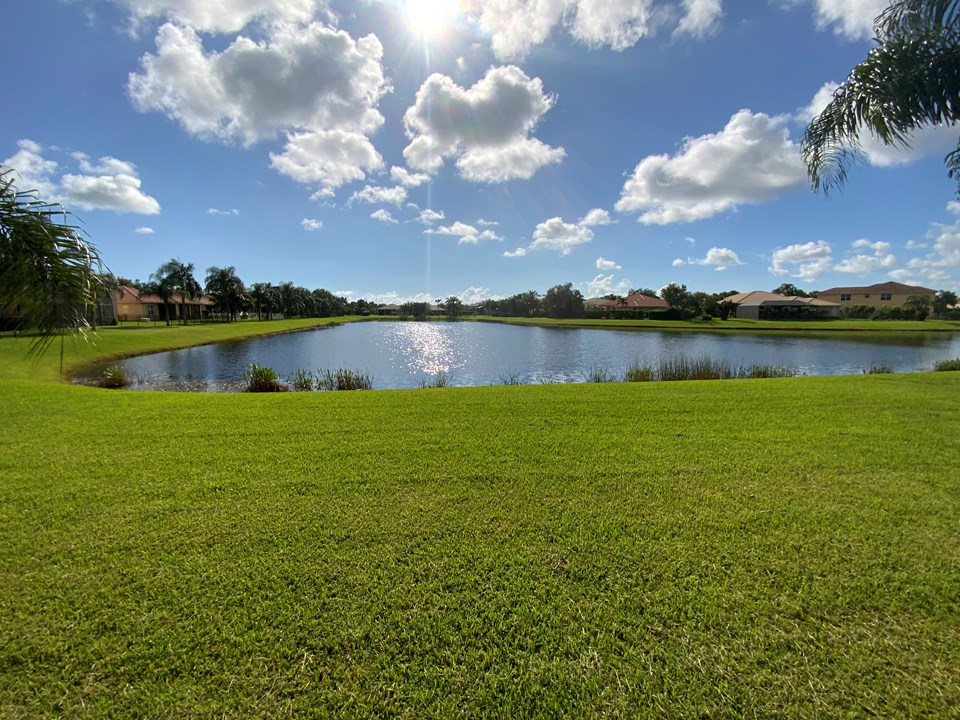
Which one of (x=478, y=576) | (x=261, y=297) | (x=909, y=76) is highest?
(x=261, y=297)

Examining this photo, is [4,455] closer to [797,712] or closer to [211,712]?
[211,712]

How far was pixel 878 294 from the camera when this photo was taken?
259 feet

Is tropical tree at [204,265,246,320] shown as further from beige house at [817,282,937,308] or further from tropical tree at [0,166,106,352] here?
beige house at [817,282,937,308]

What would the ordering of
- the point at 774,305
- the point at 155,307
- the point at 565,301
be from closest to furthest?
the point at 155,307 < the point at 774,305 < the point at 565,301

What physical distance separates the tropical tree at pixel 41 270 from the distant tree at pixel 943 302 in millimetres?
86076

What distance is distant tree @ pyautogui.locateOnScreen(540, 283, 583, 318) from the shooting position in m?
75.1

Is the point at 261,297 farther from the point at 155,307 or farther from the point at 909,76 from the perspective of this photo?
the point at 909,76

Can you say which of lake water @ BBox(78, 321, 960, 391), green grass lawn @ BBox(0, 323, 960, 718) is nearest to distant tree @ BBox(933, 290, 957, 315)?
lake water @ BBox(78, 321, 960, 391)

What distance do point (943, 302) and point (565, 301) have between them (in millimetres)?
54056

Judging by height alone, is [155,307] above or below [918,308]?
above

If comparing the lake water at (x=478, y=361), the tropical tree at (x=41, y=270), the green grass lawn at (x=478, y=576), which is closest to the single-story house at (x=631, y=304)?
the lake water at (x=478, y=361)

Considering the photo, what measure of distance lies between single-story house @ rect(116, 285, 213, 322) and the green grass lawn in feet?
170

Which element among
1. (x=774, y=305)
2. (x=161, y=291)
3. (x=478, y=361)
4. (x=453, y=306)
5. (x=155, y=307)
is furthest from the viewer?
(x=453, y=306)

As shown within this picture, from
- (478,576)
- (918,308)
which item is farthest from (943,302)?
A: (478,576)
